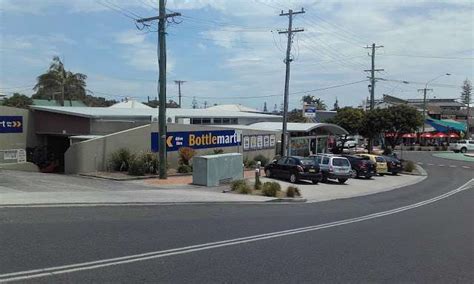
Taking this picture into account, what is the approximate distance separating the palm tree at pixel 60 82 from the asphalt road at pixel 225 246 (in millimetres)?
52061

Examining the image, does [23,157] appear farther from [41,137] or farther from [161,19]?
[161,19]

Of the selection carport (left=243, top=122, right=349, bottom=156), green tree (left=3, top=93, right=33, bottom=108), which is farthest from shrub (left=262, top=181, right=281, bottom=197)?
green tree (left=3, top=93, right=33, bottom=108)

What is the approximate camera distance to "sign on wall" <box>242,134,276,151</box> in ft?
128

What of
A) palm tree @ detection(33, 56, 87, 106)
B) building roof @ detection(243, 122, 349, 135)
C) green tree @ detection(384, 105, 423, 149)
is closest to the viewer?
building roof @ detection(243, 122, 349, 135)

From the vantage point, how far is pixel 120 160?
27859mm

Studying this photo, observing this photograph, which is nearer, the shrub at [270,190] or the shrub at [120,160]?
the shrub at [270,190]

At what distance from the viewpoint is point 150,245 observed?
9.31 m

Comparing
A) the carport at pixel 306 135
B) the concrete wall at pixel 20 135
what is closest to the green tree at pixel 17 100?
the carport at pixel 306 135

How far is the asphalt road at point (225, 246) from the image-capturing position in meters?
7.54

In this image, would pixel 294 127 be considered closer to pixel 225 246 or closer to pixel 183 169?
pixel 183 169

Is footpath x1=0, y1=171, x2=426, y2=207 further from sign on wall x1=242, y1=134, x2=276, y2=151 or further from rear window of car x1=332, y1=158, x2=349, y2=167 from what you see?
sign on wall x1=242, y1=134, x2=276, y2=151

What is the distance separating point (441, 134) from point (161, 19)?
7855cm

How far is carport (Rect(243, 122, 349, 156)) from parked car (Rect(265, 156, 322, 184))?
546 inches

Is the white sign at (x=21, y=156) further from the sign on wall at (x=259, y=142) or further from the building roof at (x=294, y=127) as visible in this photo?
the building roof at (x=294, y=127)
